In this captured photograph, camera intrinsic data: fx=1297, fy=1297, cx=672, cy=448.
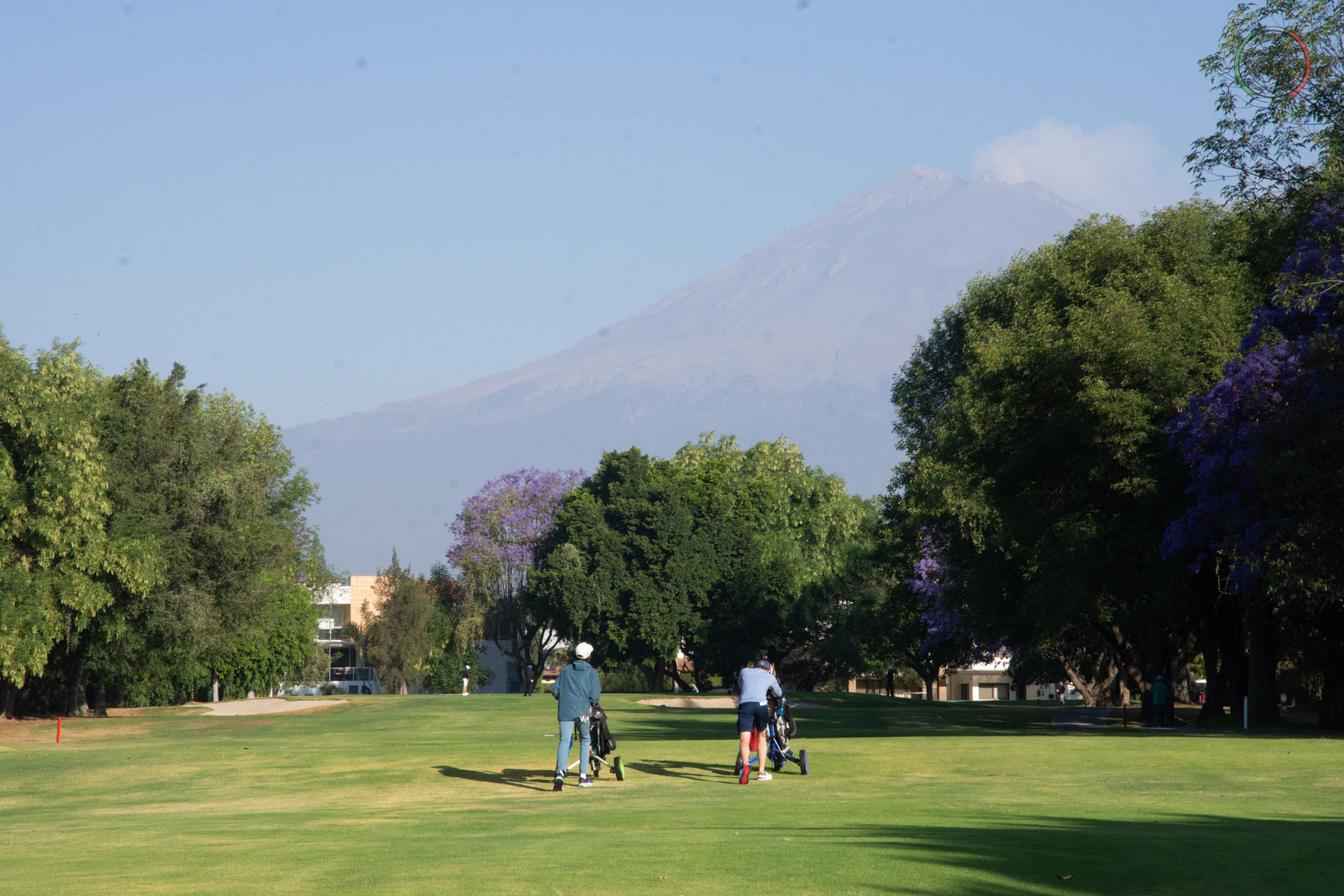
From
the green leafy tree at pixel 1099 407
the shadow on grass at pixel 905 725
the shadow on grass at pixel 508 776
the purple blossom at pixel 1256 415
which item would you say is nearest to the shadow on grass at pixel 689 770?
the shadow on grass at pixel 508 776

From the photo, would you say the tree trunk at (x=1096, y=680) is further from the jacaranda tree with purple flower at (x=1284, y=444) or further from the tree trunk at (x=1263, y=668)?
the jacaranda tree with purple flower at (x=1284, y=444)

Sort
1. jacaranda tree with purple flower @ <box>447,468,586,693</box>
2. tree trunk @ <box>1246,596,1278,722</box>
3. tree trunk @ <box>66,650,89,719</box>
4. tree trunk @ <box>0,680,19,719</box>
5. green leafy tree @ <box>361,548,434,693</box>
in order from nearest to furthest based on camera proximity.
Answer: tree trunk @ <box>1246,596,1278,722</box>, tree trunk @ <box>0,680,19,719</box>, tree trunk @ <box>66,650,89,719</box>, jacaranda tree with purple flower @ <box>447,468,586,693</box>, green leafy tree @ <box>361,548,434,693</box>

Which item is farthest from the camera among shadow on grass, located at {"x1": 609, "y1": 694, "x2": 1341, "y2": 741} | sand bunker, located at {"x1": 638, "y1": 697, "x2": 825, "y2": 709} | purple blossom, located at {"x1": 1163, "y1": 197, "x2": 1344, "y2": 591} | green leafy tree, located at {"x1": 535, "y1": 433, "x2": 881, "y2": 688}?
green leafy tree, located at {"x1": 535, "y1": 433, "x2": 881, "y2": 688}

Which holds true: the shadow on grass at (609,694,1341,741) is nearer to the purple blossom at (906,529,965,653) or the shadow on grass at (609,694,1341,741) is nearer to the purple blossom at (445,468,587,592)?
the purple blossom at (906,529,965,653)

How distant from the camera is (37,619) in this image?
3600 cm

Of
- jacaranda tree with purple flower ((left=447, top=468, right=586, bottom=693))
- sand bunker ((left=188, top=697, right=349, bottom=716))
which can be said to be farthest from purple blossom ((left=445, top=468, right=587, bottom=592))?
sand bunker ((left=188, top=697, right=349, bottom=716))

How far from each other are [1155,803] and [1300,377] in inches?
565

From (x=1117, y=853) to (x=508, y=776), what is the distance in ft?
41.5

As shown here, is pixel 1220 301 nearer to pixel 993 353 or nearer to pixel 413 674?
pixel 993 353

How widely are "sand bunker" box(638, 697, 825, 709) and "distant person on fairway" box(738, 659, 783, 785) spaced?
37.5 m

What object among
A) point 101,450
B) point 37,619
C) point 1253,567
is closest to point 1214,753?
point 1253,567

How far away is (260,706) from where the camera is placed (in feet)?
193

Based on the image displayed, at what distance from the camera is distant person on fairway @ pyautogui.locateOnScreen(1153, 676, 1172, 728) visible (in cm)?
3491

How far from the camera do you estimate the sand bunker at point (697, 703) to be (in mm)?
57969
